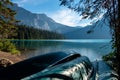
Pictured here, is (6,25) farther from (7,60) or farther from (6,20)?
(7,60)

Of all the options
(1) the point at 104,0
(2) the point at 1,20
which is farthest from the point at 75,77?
(2) the point at 1,20

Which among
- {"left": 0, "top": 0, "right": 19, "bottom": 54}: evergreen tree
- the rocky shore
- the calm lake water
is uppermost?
{"left": 0, "top": 0, "right": 19, "bottom": 54}: evergreen tree

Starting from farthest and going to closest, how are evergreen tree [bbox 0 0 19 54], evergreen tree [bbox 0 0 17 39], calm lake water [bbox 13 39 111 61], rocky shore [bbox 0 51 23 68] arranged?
evergreen tree [bbox 0 0 17 39] → evergreen tree [bbox 0 0 19 54] → calm lake water [bbox 13 39 111 61] → rocky shore [bbox 0 51 23 68]

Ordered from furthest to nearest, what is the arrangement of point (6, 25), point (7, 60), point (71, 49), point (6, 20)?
point (71, 49) → point (6, 20) → point (6, 25) → point (7, 60)

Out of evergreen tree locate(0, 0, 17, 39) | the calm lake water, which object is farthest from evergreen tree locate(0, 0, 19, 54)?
the calm lake water

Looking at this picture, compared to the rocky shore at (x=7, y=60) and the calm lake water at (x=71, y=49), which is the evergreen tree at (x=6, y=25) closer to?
the calm lake water at (x=71, y=49)

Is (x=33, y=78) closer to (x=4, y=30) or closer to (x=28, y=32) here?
(x=4, y=30)

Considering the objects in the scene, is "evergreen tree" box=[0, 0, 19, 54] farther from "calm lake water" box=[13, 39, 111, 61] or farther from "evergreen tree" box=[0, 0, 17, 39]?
"calm lake water" box=[13, 39, 111, 61]

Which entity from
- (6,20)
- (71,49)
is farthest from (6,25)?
(71,49)

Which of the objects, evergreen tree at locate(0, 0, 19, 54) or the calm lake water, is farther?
evergreen tree at locate(0, 0, 19, 54)

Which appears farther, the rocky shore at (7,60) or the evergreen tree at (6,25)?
the evergreen tree at (6,25)

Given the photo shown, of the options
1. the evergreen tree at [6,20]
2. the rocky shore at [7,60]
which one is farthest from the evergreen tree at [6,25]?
the rocky shore at [7,60]

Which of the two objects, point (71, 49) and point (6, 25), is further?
point (71, 49)

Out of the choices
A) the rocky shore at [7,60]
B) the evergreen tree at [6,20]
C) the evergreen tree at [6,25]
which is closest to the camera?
the rocky shore at [7,60]
